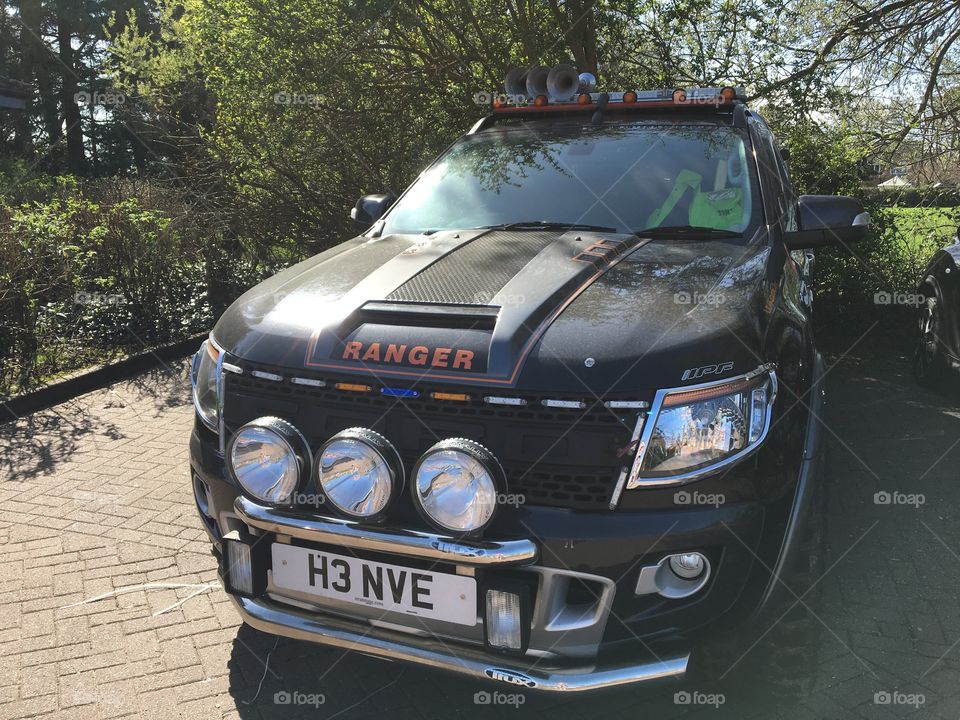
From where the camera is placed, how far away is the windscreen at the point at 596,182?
348 cm

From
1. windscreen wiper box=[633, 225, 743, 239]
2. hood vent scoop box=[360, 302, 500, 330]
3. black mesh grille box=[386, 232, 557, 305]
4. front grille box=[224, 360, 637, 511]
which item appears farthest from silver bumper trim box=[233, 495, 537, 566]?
windscreen wiper box=[633, 225, 743, 239]

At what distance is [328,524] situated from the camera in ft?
7.98

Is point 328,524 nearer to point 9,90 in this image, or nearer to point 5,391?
point 5,391

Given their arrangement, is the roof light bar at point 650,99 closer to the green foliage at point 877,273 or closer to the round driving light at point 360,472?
the round driving light at point 360,472

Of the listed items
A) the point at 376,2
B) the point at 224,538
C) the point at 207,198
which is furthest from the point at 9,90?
the point at 224,538

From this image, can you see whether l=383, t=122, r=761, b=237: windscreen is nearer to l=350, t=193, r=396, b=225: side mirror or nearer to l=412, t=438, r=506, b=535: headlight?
l=350, t=193, r=396, b=225: side mirror

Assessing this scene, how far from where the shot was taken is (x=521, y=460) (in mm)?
2322

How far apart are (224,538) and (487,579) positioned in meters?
0.98

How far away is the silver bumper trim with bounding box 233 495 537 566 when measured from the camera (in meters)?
2.24

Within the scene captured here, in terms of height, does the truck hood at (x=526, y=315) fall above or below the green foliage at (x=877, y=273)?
above

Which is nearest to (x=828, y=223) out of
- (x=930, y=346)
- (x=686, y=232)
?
(x=686, y=232)

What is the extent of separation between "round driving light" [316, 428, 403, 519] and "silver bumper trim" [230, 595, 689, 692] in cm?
42

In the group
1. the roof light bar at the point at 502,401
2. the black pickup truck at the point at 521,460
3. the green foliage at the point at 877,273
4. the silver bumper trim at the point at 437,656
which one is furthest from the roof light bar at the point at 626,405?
the green foliage at the point at 877,273

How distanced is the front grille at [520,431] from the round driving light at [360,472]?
0.09 m
